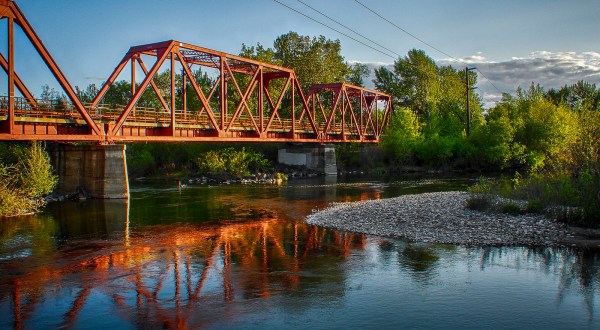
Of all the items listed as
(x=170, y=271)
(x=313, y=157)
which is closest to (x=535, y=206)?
(x=170, y=271)

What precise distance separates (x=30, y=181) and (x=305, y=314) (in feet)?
87.7

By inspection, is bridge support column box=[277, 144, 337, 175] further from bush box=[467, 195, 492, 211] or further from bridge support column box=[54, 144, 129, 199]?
bush box=[467, 195, 492, 211]

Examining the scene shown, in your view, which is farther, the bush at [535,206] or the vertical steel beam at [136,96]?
the vertical steel beam at [136,96]

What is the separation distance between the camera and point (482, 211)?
23469 mm

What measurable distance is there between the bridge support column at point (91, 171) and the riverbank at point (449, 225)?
16979 millimetres

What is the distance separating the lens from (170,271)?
15367 millimetres

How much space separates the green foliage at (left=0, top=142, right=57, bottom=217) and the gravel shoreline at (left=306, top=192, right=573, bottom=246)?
16860mm

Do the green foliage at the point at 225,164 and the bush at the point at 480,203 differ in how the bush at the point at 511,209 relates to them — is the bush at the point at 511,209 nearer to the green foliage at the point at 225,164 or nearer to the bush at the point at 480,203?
the bush at the point at 480,203

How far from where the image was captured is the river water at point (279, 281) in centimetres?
1127

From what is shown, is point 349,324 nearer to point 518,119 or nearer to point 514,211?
point 514,211

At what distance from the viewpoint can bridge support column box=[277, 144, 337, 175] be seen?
7038 cm

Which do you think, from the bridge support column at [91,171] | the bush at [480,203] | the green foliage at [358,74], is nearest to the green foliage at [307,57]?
the green foliage at [358,74]

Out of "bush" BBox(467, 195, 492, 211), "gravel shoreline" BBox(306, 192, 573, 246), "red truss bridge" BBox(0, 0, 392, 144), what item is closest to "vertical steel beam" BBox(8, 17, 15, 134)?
"red truss bridge" BBox(0, 0, 392, 144)

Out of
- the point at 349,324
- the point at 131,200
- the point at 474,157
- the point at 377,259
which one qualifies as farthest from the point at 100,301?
the point at 474,157
